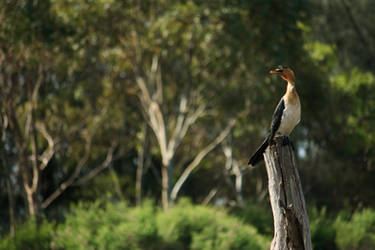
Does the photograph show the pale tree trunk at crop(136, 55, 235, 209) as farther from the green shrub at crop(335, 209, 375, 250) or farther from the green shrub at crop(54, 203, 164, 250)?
the green shrub at crop(335, 209, 375, 250)

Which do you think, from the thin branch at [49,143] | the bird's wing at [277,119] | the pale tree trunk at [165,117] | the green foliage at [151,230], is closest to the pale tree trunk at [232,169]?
the pale tree trunk at [165,117]

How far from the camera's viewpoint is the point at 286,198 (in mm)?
5832

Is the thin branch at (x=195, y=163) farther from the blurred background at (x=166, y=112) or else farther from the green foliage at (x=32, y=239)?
the green foliage at (x=32, y=239)

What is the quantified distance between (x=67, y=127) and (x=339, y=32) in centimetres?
1770

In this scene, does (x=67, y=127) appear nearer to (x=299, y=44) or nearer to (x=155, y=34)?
(x=155, y=34)

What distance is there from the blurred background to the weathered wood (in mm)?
6444

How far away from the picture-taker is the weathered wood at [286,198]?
5.73 meters

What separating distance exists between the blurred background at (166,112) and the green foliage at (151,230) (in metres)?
0.04

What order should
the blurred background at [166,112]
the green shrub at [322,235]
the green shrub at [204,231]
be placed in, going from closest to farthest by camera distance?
the green shrub at [204,231] < the blurred background at [166,112] < the green shrub at [322,235]

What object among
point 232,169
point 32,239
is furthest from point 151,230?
point 232,169

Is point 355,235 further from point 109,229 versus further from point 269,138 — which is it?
point 269,138

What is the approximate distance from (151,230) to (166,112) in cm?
946

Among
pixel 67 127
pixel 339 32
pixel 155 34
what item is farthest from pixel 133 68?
pixel 339 32

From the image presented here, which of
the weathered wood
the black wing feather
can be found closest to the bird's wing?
the black wing feather
